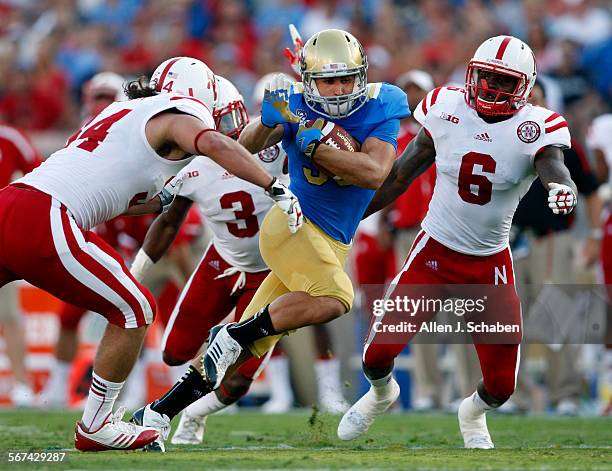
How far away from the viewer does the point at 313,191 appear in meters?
5.92

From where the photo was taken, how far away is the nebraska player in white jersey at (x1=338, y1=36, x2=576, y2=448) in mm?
6082

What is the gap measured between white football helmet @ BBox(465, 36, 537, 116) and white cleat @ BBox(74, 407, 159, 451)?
2.35m

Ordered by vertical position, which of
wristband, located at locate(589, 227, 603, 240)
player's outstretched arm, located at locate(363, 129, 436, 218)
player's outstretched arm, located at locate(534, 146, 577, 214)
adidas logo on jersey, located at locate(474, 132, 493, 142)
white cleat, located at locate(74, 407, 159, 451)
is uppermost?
player's outstretched arm, located at locate(534, 146, 577, 214)

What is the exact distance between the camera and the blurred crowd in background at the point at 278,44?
11.2 metres

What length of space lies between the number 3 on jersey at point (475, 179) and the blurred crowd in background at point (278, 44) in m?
3.81

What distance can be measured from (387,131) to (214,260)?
158 centimetres

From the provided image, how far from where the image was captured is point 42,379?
1068 cm

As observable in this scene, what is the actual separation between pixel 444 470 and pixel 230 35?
28.6 ft

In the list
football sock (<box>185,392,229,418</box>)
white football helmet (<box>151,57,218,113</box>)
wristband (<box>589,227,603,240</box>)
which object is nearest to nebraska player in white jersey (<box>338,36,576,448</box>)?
football sock (<box>185,392,229,418</box>)

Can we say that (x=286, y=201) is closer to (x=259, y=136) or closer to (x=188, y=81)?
(x=259, y=136)

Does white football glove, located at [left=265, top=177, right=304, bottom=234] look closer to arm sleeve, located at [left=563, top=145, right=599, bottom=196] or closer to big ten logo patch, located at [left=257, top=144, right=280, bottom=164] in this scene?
big ten logo patch, located at [left=257, top=144, right=280, bottom=164]

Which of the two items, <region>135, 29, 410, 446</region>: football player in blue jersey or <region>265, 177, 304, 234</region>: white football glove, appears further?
<region>135, 29, 410, 446</region>: football player in blue jersey

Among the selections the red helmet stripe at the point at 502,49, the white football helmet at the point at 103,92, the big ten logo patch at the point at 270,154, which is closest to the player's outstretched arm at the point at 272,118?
the big ten logo patch at the point at 270,154

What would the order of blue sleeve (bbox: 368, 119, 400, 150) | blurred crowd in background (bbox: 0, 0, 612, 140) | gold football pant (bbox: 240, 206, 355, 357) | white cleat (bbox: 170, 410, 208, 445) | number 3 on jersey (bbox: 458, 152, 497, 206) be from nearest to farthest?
gold football pant (bbox: 240, 206, 355, 357) → blue sleeve (bbox: 368, 119, 400, 150) → number 3 on jersey (bbox: 458, 152, 497, 206) → white cleat (bbox: 170, 410, 208, 445) → blurred crowd in background (bbox: 0, 0, 612, 140)
